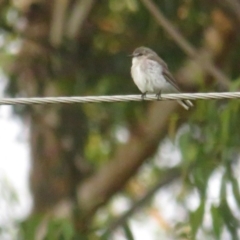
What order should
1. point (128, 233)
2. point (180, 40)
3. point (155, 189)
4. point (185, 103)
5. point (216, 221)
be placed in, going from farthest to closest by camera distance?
1. point (155, 189)
2. point (180, 40)
3. point (128, 233)
4. point (216, 221)
5. point (185, 103)

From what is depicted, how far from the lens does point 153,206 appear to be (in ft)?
43.4

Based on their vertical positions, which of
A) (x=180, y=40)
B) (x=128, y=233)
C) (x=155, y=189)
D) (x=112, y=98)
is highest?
(x=155, y=189)

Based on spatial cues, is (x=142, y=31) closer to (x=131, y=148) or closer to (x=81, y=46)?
(x=81, y=46)

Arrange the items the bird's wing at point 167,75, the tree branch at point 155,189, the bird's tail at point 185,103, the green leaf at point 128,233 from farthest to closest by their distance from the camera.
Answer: the tree branch at point 155,189
the green leaf at point 128,233
the bird's wing at point 167,75
the bird's tail at point 185,103

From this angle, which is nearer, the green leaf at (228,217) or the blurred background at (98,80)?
the green leaf at (228,217)

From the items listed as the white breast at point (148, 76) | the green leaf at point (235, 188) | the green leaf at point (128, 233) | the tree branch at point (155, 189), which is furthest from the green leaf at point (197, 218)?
the tree branch at point (155, 189)

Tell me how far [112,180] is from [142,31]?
66.6 inches

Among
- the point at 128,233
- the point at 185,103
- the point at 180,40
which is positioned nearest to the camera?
the point at 185,103

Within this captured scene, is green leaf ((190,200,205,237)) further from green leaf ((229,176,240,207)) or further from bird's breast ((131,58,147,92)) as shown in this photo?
bird's breast ((131,58,147,92))

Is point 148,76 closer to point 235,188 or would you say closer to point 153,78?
point 153,78

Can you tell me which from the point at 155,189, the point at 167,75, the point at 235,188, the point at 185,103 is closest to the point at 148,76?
the point at 167,75

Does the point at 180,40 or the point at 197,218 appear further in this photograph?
the point at 180,40

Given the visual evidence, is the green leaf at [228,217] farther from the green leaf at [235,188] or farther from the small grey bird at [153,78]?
the small grey bird at [153,78]

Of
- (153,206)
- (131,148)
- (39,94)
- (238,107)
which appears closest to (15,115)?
(39,94)
